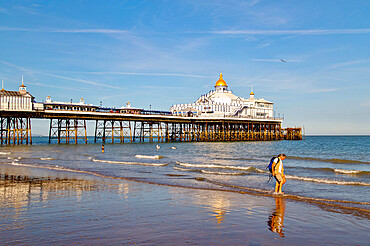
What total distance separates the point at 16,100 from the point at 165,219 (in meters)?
50.8

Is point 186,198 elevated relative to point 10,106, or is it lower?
lower

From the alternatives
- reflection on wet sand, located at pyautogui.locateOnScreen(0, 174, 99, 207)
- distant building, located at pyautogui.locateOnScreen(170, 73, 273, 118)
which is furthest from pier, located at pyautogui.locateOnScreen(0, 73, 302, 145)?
reflection on wet sand, located at pyautogui.locateOnScreen(0, 174, 99, 207)

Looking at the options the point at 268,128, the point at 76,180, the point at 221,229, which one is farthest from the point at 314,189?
the point at 268,128

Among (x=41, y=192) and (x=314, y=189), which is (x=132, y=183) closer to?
(x=41, y=192)

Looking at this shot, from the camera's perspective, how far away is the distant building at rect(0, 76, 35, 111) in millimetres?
51344

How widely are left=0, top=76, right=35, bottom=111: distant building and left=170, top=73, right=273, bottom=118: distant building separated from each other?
39683 mm

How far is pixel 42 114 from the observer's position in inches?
2110

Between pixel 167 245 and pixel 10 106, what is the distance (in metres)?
52.3

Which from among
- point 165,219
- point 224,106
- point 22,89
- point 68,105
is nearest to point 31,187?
point 165,219

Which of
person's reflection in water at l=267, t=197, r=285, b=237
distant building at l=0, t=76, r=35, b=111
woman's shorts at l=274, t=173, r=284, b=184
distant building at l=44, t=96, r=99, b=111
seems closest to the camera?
person's reflection in water at l=267, t=197, r=285, b=237

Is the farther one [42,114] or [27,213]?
[42,114]

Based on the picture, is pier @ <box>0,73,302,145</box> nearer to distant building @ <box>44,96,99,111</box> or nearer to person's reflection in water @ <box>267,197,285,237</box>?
distant building @ <box>44,96,99,111</box>

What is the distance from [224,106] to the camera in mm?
90625

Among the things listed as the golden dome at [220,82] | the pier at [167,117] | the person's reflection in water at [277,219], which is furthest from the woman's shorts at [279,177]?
the golden dome at [220,82]
